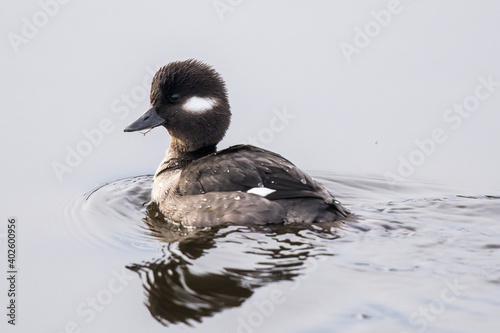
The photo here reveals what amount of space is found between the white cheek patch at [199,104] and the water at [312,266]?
4.24ft

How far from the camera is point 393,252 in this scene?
661cm

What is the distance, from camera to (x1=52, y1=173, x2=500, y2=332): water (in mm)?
5438

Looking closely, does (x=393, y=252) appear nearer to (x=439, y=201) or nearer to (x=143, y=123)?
(x=439, y=201)

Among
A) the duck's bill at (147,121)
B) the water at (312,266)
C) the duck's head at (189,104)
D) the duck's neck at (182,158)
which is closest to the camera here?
the water at (312,266)

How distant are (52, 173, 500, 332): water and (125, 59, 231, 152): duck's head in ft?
3.30

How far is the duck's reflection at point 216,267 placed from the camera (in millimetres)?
5734

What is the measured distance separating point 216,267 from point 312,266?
87 cm

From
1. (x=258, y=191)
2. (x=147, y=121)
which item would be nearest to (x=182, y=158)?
(x=147, y=121)

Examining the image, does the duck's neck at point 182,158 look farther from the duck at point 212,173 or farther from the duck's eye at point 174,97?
the duck's eye at point 174,97

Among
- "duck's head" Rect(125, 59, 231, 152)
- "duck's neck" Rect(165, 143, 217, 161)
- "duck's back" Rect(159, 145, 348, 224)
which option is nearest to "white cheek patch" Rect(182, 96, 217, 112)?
"duck's head" Rect(125, 59, 231, 152)

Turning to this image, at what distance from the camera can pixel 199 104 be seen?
27.0 ft

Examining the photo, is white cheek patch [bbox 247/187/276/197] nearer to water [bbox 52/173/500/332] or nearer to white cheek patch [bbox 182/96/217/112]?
water [bbox 52/173/500/332]

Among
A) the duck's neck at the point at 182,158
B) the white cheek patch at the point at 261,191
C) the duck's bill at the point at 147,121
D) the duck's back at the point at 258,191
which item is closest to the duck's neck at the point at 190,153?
the duck's neck at the point at 182,158

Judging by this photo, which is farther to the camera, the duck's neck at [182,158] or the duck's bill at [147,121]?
the duck's neck at [182,158]
